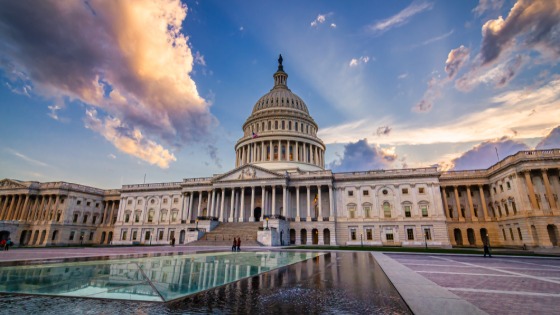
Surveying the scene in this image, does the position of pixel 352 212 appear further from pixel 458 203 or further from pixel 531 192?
pixel 531 192

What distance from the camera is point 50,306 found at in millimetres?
6367

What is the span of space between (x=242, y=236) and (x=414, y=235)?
32691mm

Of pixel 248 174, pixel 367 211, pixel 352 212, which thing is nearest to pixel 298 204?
pixel 352 212

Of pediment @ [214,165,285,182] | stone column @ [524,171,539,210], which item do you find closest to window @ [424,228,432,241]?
stone column @ [524,171,539,210]

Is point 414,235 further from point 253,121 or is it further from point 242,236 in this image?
point 253,121

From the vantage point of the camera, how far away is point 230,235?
49656 millimetres

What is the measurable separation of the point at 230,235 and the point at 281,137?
3465 cm

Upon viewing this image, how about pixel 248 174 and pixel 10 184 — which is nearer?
pixel 248 174

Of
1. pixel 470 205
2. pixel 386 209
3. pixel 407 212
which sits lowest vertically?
pixel 407 212

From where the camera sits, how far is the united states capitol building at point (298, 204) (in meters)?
46.8

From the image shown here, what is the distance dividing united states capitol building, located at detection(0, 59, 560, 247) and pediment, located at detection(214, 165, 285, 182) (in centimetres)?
23

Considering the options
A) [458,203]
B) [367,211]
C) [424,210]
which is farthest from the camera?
[367,211]

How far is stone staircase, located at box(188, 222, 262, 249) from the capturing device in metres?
46.3

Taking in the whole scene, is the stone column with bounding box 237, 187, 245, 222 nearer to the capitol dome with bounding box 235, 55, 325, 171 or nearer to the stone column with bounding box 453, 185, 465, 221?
the capitol dome with bounding box 235, 55, 325, 171
